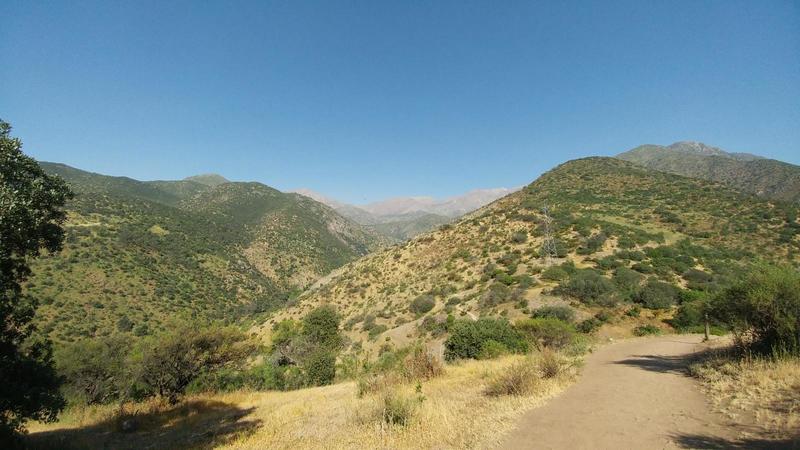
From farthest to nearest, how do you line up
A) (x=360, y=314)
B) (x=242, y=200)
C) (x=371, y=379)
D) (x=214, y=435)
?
(x=242, y=200) < (x=360, y=314) < (x=371, y=379) < (x=214, y=435)

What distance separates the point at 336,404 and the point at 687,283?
1332 inches

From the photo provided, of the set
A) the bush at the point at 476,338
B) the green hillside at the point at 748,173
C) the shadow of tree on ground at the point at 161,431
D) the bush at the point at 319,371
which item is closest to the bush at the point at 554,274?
the bush at the point at 476,338

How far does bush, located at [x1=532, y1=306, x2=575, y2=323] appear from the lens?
80.2ft

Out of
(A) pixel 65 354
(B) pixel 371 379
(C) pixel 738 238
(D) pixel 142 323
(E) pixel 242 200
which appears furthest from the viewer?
(E) pixel 242 200

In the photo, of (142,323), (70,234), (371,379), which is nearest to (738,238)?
(371,379)

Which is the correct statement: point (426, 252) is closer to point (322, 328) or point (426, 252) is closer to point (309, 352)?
point (322, 328)

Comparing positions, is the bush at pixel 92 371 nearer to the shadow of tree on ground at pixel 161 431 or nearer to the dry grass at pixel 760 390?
the shadow of tree on ground at pixel 161 431

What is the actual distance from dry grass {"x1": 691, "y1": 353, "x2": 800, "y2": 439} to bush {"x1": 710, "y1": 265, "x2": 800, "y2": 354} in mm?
776

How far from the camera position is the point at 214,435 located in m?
9.41

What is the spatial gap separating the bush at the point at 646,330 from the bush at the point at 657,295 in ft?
11.3

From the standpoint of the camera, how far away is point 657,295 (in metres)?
27.5

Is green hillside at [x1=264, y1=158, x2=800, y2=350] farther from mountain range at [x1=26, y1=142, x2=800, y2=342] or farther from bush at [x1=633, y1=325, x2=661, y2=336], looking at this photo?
bush at [x1=633, y1=325, x2=661, y2=336]

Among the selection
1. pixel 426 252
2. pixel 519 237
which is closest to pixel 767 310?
pixel 519 237

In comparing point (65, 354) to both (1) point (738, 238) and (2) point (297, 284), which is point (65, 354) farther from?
(2) point (297, 284)
